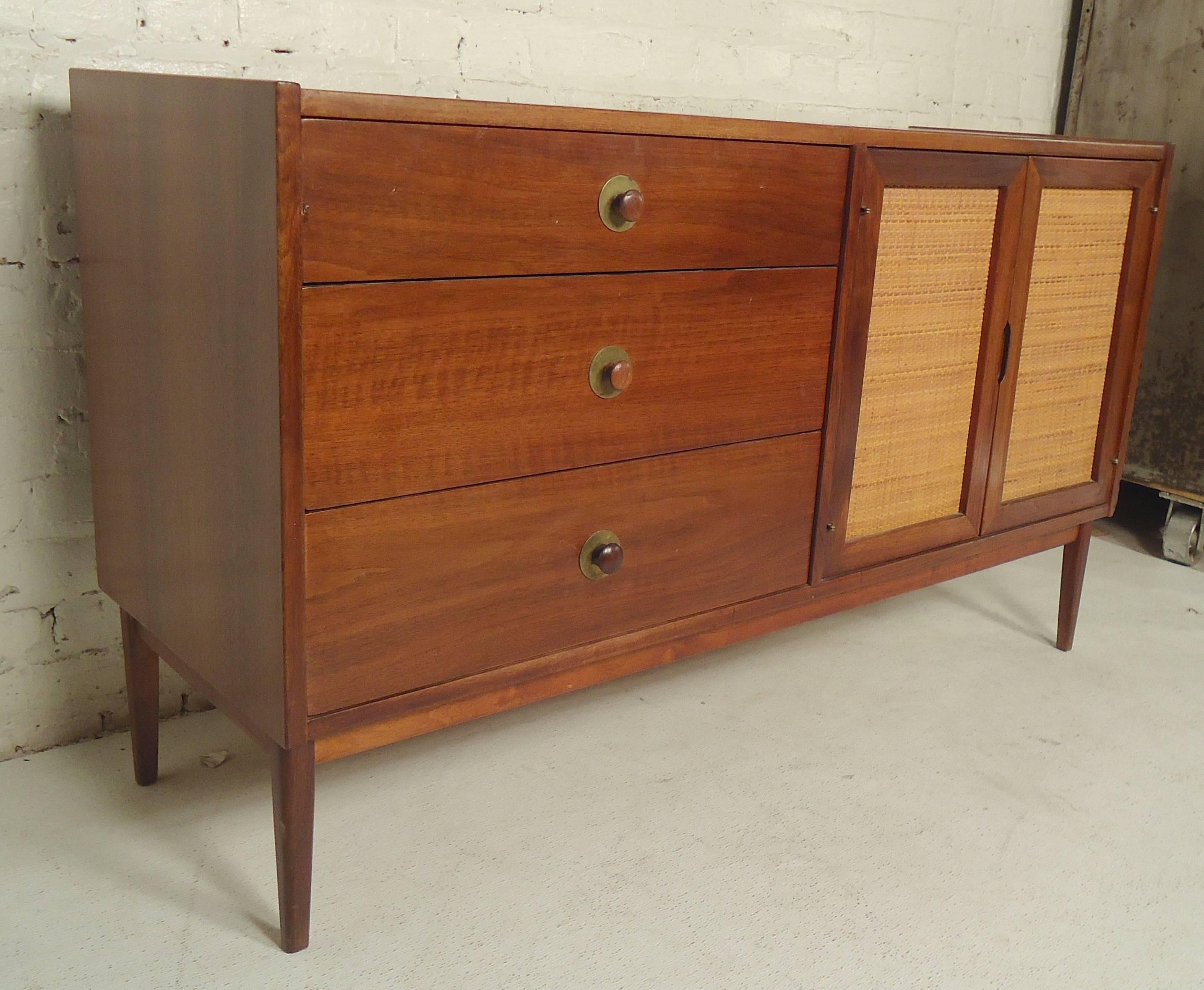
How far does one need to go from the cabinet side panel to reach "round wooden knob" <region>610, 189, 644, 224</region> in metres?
0.40

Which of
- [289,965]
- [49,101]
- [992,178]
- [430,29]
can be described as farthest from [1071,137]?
[289,965]

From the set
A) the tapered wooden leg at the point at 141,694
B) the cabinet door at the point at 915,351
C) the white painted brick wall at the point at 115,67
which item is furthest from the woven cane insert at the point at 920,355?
the tapered wooden leg at the point at 141,694

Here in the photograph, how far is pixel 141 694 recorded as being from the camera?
63.2 inches

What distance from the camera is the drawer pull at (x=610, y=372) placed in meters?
1.36

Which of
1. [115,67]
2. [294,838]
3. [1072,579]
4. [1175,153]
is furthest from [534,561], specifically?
[1175,153]

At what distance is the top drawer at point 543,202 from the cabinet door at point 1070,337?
0.49m

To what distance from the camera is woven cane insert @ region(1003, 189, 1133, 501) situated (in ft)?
6.21

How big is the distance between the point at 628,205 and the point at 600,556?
41 cm

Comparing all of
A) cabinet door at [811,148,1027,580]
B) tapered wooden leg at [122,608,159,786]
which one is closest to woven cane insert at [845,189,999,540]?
cabinet door at [811,148,1027,580]

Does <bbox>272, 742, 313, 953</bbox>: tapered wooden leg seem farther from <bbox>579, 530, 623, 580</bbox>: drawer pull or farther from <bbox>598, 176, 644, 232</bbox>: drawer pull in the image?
<bbox>598, 176, 644, 232</bbox>: drawer pull

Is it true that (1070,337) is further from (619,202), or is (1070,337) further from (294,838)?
(294,838)

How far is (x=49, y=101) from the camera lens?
1535 millimetres

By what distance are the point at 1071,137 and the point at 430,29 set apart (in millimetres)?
1016

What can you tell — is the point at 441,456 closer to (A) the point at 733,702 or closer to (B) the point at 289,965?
(B) the point at 289,965
